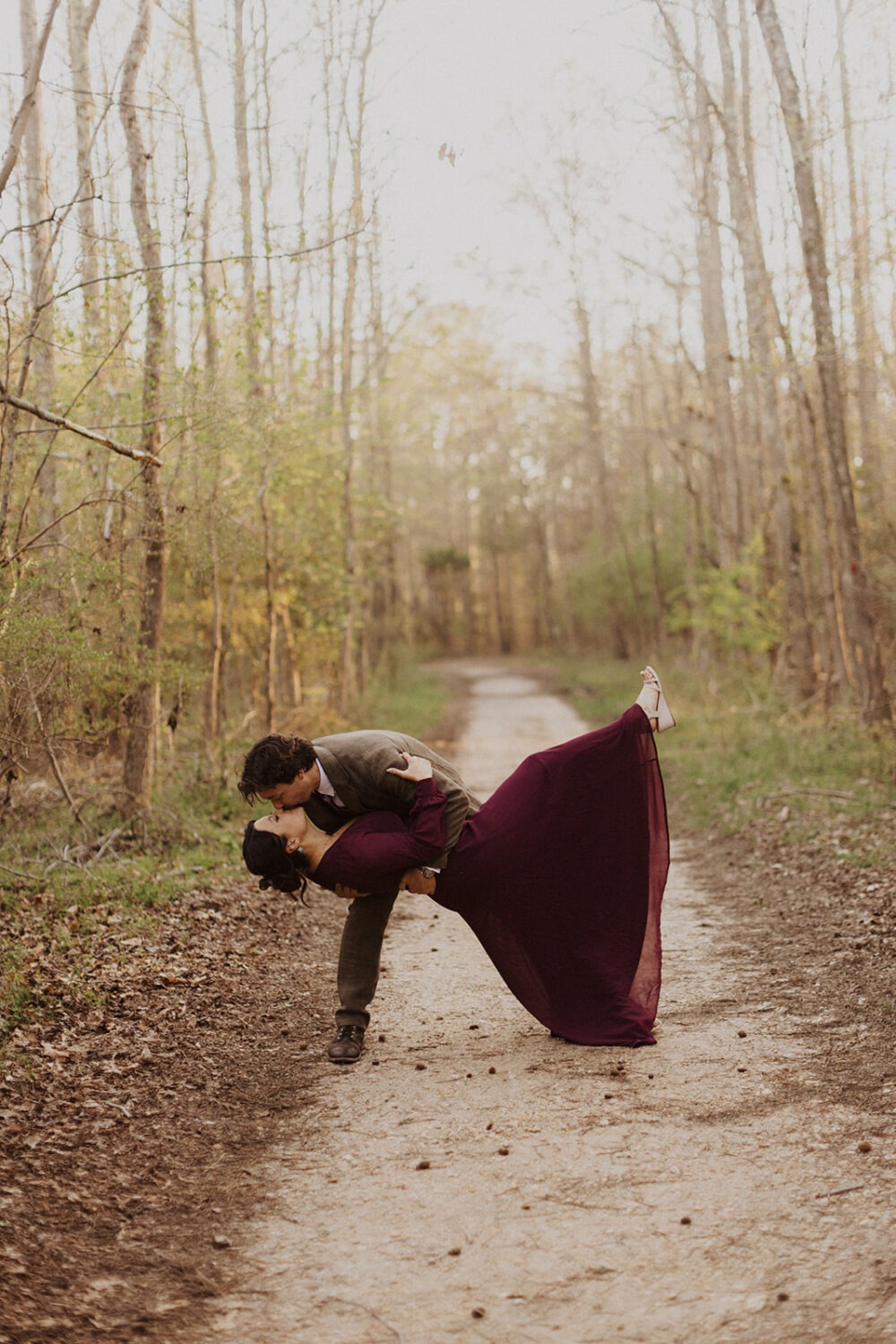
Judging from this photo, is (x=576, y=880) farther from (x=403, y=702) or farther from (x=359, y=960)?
(x=403, y=702)

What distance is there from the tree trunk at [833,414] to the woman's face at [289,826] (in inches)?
365

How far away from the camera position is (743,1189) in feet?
12.2

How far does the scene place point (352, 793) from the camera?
5137 mm

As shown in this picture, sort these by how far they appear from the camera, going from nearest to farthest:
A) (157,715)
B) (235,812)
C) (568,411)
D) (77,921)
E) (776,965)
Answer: (776,965), (77,921), (157,715), (235,812), (568,411)

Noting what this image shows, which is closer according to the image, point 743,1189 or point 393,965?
point 743,1189

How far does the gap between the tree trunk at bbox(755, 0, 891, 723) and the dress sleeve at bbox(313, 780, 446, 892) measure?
8.92 m

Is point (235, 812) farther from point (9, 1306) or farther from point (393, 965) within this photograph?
point (9, 1306)

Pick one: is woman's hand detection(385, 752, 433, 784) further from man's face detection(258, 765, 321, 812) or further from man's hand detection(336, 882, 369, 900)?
man's hand detection(336, 882, 369, 900)

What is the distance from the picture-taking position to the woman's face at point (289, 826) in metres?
4.98

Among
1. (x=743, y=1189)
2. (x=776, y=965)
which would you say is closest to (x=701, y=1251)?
(x=743, y=1189)

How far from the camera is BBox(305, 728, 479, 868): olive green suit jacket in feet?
16.7

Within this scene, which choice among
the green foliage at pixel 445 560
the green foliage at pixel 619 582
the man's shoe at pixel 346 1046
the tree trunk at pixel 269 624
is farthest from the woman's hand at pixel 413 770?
the green foliage at pixel 445 560

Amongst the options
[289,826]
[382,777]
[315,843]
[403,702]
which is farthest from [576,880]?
[403,702]

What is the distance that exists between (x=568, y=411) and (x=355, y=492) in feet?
73.6
